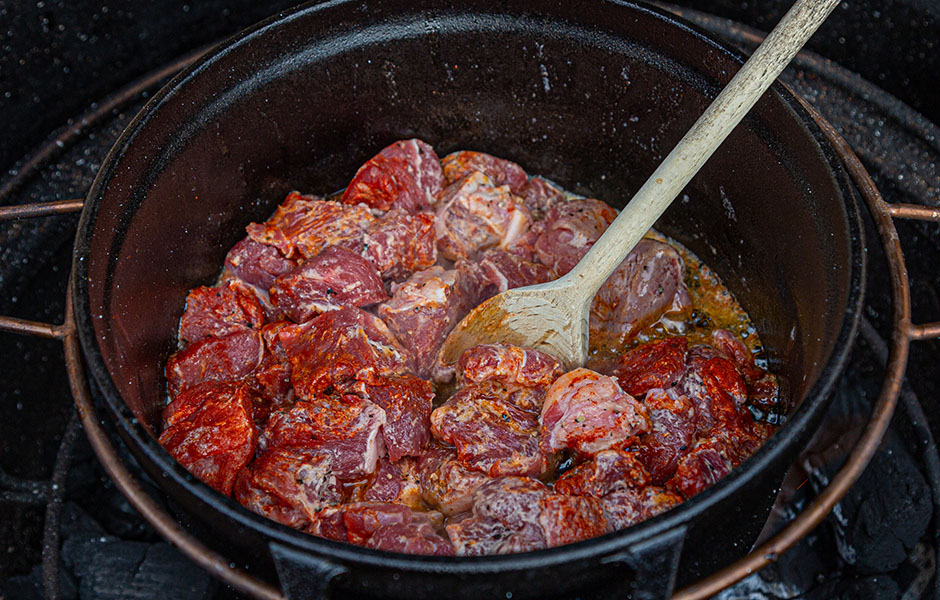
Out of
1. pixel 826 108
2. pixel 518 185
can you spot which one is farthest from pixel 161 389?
pixel 826 108

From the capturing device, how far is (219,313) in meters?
3.06

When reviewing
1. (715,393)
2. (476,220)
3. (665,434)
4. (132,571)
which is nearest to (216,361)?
(132,571)

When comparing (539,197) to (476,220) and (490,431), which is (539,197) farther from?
(490,431)

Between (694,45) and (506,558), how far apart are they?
1.99 metres

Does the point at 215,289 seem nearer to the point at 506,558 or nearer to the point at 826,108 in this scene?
the point at 506,558

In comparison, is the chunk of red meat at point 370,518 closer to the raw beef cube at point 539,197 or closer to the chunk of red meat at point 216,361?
the chunk of red meat at point 216,361

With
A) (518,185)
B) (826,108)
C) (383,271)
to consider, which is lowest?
(383,271)

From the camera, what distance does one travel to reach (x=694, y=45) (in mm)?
2906

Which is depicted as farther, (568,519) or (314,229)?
(314,229)

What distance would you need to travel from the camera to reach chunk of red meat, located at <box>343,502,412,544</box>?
234 cm

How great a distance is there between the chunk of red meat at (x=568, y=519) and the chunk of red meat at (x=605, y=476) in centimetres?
14

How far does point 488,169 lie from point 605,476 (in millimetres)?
1510

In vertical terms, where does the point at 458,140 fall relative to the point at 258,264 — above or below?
above

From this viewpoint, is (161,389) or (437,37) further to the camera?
(437,37)
